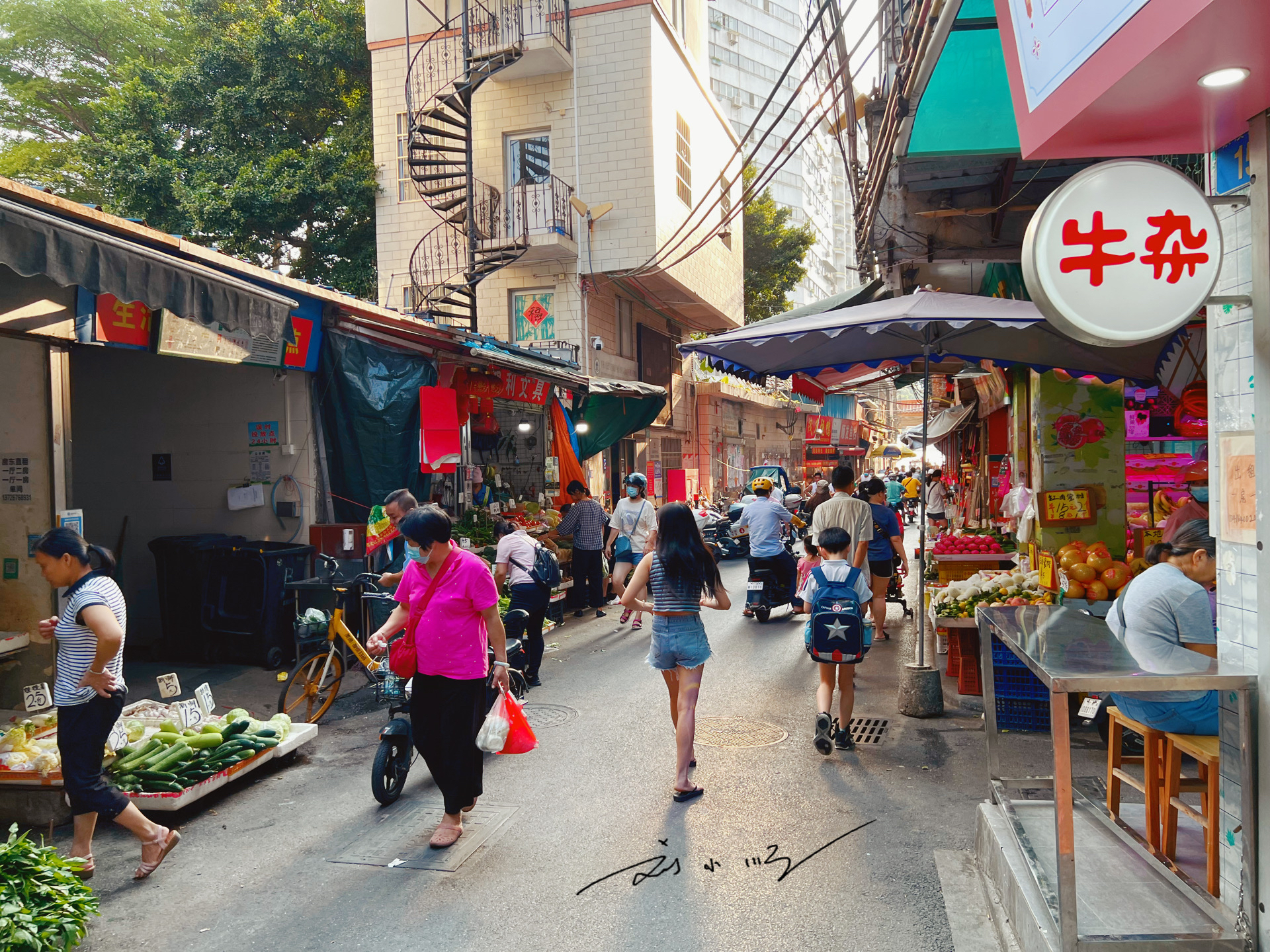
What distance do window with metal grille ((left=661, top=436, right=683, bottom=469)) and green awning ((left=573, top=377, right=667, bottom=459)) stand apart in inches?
300

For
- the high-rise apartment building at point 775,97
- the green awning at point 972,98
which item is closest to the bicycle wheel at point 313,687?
the green awning at point 972,98

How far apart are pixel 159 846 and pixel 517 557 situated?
447cm

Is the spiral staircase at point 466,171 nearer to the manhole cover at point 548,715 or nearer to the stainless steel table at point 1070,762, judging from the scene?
the manhole cover at point 548,715

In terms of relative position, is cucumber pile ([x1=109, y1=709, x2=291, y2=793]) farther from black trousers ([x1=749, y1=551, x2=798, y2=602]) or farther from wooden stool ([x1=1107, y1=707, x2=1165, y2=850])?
black trousers ([x1=749, y1=551, x2=798, y2=602])

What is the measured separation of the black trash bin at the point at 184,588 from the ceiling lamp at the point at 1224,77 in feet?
29.3

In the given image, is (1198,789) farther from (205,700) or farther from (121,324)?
(121,324)

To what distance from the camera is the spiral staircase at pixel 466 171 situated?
17.1 metres

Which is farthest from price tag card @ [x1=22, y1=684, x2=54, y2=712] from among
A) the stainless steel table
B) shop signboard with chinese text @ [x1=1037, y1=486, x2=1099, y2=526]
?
shop signboard with chinese text @ [x1=1037, y1=486, x2=1099, y2=526]

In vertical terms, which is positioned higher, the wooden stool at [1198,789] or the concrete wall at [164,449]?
the concrete wall at [164,449]

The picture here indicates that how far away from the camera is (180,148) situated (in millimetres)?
22016

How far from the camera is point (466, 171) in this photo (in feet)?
58.3

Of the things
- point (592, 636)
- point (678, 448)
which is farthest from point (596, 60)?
point (592, 636)

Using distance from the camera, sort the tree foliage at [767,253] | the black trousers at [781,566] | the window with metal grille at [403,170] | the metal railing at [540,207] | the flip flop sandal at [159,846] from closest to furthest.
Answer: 1. the flip flop sandal at [159,846]
2. the black trousers at [781,566]
3. the metal railing at [540,207]
4. the window with metal grille at [403,170]
5. the tree foliage at [767,253]

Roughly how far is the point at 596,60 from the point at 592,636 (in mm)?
13347
